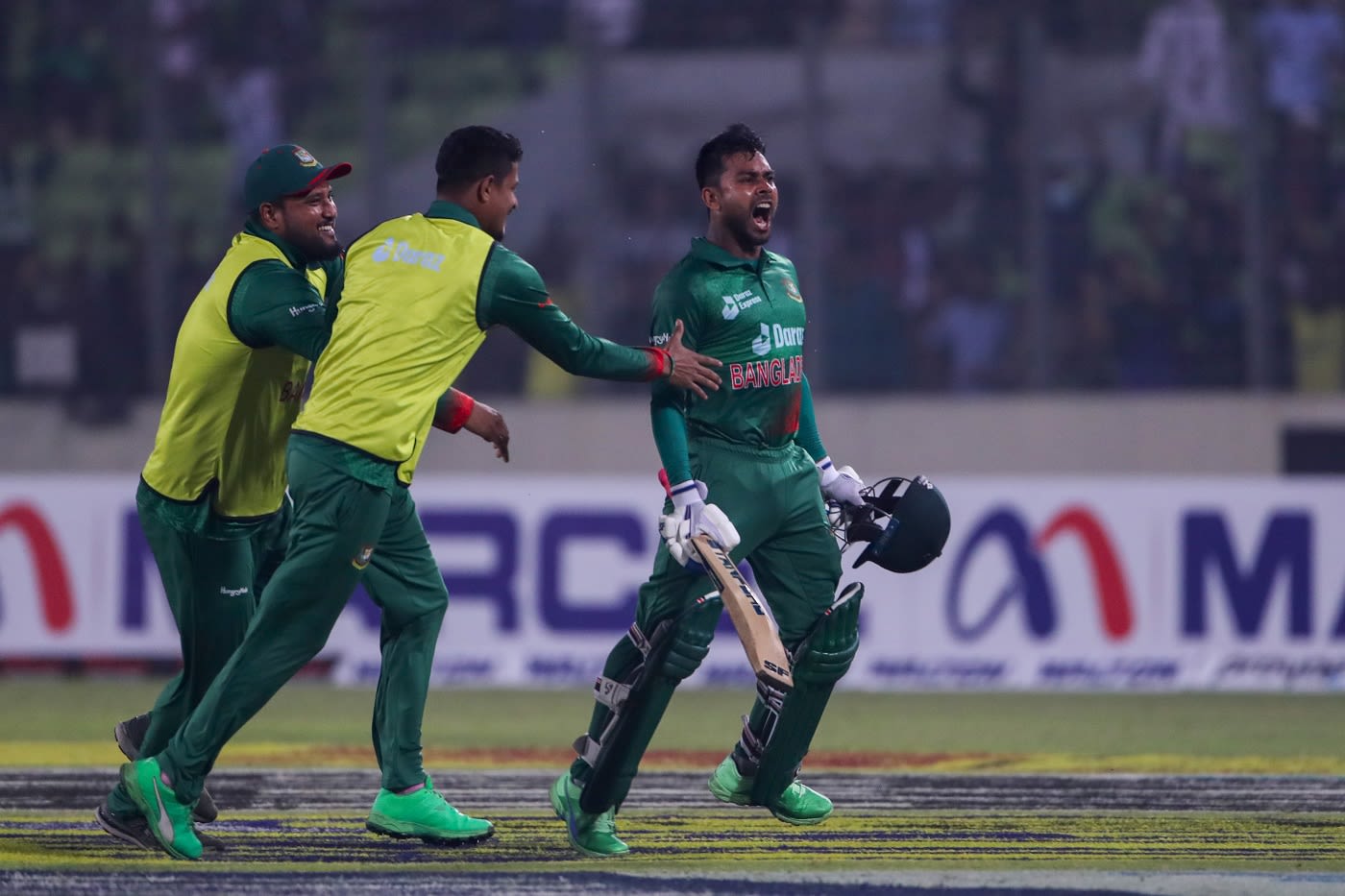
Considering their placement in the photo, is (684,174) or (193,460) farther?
(684,174)

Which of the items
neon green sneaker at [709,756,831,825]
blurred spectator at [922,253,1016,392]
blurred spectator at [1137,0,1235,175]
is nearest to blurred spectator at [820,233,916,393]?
blurred spectator at [922,253,1016,392]

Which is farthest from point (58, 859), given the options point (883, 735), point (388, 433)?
point (883, 735)

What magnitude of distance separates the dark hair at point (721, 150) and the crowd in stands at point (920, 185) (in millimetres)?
7994

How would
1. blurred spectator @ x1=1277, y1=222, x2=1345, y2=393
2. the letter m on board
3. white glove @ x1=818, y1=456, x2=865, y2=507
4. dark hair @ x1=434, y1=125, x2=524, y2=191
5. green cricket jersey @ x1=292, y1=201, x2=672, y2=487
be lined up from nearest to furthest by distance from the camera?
green cricket jersey @ x1=292, y1=201, x2=672, y2=487 → dark hair @ x1=434, y1=125, x2=524, y2=191 → white glove @ x1=818, y1=456, x2=865, y2=507 → the letter m on board → blurred spectator @ x1=1277, y1=222, x2=1345, y2=393

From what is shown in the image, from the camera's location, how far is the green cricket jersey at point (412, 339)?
222 inches

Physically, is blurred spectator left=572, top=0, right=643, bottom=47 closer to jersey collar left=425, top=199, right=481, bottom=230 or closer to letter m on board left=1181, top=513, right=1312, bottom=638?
letter m on board left=1181, top=513, right=1312, bottom=638

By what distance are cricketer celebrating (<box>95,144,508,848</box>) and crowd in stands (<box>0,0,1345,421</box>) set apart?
859 cm

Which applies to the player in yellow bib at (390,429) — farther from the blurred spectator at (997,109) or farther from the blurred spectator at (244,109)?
the blurred spectator at (244,109)

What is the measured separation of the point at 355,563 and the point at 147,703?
5891 mm

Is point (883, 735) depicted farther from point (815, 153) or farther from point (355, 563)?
point (815, 153)

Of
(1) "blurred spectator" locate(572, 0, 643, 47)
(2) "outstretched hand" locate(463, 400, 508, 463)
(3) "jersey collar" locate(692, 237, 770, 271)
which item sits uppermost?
(1) "blurred spectator" locate(572, 0, 643, 47)

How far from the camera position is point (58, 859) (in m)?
5.60

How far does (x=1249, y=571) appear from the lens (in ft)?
39.4

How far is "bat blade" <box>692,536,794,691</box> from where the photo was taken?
5.68m
